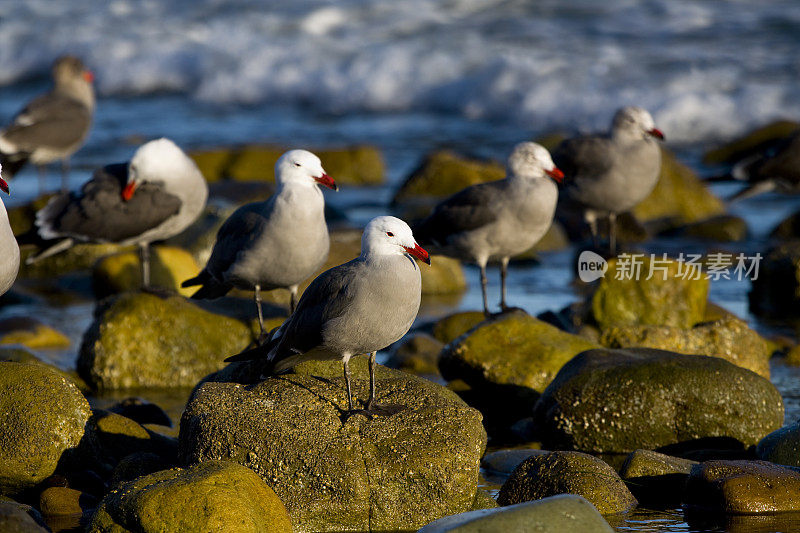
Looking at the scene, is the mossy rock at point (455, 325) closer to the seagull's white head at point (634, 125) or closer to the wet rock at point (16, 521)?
the seagull's white head at point (634, 125)

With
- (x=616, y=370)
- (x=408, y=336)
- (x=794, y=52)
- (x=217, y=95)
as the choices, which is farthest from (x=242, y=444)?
(x=217, y=95)

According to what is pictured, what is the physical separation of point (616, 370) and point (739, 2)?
21746 millimetres

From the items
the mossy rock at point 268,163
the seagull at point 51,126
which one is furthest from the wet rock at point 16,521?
the mossy rock at point 268,163

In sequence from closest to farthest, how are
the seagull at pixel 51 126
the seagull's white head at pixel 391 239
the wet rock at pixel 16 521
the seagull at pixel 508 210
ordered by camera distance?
the wet rock at pixel 16 521
the seagull's white head at pixel 391 239
the seagull at pixel 508 210
the seagull at pixel 51 126

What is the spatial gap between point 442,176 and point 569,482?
28.6ft

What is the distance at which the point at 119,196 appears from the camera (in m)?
8.58

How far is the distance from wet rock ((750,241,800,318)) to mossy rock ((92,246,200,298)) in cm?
497

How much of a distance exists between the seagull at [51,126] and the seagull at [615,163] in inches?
233

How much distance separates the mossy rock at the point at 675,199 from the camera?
13.2m

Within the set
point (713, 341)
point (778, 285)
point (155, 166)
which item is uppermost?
point (155, 166)

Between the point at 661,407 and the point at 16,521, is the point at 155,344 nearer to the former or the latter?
the point at 16,521

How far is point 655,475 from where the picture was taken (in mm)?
5531

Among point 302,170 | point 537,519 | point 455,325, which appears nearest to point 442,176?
point 455,325

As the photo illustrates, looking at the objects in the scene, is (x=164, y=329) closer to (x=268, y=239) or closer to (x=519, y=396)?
(x=268, y=239)
